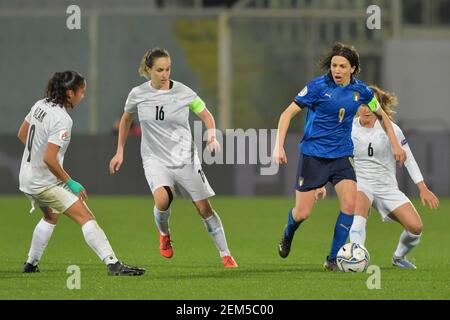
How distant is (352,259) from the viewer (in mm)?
12156

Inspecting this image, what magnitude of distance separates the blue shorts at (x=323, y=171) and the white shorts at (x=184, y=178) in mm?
880

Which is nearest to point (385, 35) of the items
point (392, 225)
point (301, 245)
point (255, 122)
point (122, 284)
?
point (255, 122)

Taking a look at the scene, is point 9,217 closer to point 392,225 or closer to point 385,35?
point 392,225

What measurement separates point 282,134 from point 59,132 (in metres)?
2.00

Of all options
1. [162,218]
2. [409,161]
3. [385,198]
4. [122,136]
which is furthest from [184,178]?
[409,161]

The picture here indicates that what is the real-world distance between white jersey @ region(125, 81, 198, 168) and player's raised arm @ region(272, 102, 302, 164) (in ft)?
3.30

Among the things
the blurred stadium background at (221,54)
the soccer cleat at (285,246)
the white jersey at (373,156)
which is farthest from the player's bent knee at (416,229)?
the blurred stadium background at (221,54)

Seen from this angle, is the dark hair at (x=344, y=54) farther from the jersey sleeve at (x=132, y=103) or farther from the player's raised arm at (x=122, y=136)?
the player's raised arm at (x=122, y=136)

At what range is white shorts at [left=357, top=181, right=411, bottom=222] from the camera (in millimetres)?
13078

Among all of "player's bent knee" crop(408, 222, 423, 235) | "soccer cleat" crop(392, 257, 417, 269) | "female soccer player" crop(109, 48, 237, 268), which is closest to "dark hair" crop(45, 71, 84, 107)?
"female soccer player" crop(109, 48, 237, 268)

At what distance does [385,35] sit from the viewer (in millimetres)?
34000

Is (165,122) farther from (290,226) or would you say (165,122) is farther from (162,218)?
(290,226)

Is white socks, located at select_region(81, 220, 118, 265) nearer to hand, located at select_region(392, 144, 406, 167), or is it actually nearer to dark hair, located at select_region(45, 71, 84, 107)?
dark hair, located at select_region(45, 71, 84, 107)

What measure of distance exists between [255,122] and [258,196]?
203 inches
